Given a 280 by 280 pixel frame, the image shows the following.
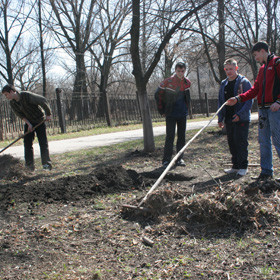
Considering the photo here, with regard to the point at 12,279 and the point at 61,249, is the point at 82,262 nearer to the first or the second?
the point at 61,249

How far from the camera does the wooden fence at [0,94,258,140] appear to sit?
13297 millimetres

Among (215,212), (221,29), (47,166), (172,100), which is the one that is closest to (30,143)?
(47,166)

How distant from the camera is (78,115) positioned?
15766 mm

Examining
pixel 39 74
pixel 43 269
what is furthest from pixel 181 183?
pixel 39 74

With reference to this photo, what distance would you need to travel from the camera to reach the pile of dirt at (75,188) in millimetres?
4027

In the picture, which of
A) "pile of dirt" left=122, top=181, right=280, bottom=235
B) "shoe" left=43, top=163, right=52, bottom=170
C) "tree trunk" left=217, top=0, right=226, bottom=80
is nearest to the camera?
"pile of dirt" left=122, top=181, right=280, bottom=235

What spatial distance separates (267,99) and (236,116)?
589 millimetres

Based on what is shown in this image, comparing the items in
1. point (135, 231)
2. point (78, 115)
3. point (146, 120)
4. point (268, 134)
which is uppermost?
point (78, 115)

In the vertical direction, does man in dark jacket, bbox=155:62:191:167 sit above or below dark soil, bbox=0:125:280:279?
above

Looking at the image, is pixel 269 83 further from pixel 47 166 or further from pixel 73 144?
pixel 73 144

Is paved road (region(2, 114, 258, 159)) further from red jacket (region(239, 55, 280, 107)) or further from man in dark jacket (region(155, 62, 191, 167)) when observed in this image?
red jacket (region(239, 55, 280, 107))

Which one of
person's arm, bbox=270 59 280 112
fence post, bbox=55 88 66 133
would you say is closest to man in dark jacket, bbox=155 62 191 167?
person's arm, bbox=270 59 280 112

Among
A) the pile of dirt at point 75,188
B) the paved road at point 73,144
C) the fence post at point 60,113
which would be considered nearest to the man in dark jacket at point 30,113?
the paved road at point 73,144

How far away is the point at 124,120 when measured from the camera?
58.0ft
